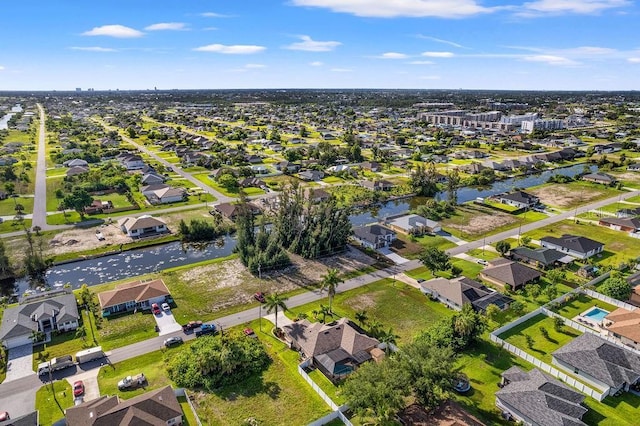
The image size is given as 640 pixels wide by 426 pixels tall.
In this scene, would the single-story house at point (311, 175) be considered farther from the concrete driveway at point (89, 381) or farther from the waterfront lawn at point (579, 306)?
the concrete driveway at point (89, 381)

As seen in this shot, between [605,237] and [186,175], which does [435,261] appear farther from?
[186,175]

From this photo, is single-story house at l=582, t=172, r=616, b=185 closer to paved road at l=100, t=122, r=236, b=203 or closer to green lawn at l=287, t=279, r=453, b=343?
green lawn at l=287, t=279, r=453, b=343

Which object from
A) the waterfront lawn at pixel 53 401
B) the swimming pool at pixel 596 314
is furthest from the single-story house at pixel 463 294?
the waterfront lawn at pixel 53 401

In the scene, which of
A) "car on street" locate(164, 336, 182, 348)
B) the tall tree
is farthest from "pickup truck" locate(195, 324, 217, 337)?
the tall tree

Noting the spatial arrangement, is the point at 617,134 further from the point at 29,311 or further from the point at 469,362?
the point at 29,311

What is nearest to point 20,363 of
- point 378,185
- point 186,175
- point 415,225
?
point 415,225

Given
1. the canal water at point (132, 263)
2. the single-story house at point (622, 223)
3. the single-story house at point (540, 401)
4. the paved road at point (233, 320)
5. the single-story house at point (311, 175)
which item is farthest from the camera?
the single-story house at point (311, 175)
